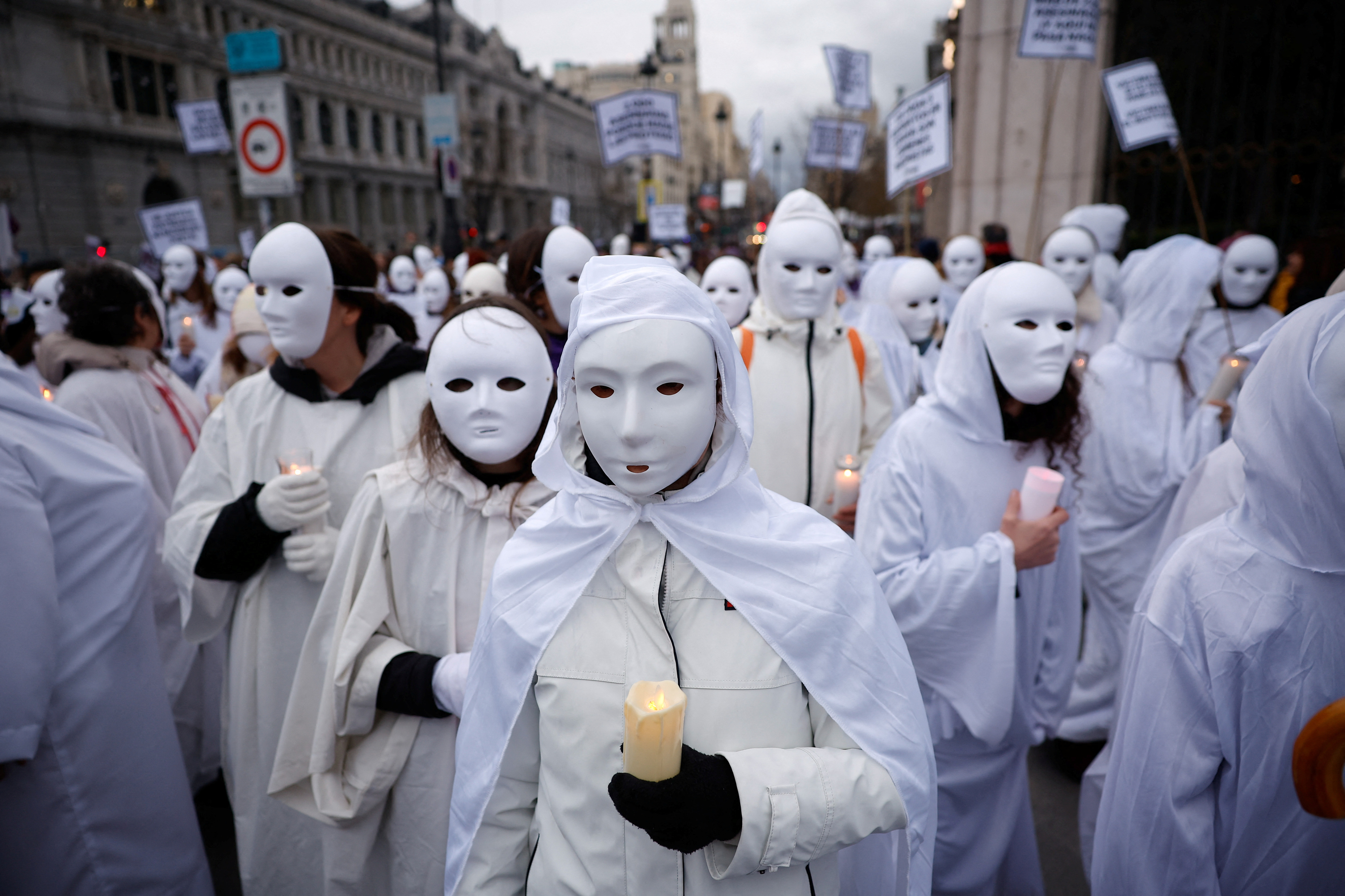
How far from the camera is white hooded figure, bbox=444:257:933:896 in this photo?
4.73 ft

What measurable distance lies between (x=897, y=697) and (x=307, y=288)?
2334mm

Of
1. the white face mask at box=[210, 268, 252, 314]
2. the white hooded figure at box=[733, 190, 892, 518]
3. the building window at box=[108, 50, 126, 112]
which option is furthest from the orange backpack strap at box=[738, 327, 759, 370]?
the building window at box=[108, 50, 126, 112]

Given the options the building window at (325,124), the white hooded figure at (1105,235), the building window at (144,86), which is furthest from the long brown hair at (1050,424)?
the building window at (325,124)

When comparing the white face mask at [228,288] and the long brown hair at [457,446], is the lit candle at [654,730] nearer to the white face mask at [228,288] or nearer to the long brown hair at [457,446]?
the long brown hair at [457,446]

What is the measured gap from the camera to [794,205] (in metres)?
4.41

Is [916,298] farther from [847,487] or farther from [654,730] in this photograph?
[654,730]

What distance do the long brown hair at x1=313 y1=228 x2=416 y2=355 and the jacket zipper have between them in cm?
185

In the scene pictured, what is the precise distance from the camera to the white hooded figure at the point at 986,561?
8.11 feet

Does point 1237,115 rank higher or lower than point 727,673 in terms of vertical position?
higher

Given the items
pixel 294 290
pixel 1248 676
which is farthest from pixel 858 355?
pixel 294 290

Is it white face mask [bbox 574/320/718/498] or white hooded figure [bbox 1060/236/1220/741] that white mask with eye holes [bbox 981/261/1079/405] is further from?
white hooded figure [bbox 1060/236/1220/741]

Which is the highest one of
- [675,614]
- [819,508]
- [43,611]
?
[675,614]

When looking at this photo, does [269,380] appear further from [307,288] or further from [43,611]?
[43,611]

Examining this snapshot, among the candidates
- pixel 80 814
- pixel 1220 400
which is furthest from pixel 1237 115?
pixel 80 814
